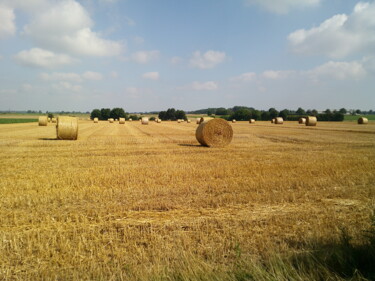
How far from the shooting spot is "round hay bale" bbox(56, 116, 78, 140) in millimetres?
18516

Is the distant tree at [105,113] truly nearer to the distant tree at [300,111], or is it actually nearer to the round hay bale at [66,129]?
the distant tree at [300,111]

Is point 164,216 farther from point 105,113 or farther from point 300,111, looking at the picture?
point 300,111

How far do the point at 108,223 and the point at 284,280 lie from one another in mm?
3007

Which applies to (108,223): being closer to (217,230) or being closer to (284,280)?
(217,230)

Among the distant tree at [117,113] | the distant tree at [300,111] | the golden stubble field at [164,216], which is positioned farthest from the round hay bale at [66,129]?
the distant tree at [300,111]

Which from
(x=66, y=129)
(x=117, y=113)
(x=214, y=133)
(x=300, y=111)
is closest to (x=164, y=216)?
(x=214, y=133)

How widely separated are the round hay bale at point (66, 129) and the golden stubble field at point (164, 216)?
9524mm

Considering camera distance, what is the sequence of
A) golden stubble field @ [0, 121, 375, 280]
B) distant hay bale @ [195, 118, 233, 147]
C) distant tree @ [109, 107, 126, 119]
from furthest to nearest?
distant tree @ [109, 107, 126, 119] → distant hay bale @ [195, 118, 233, 147] → golden stubble field @ [0, 121, 375, 280]

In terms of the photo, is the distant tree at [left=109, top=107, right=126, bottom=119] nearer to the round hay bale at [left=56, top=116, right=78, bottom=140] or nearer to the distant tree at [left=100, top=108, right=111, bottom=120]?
the distant tree at [left=100, top=108, right=111, bottom=120]

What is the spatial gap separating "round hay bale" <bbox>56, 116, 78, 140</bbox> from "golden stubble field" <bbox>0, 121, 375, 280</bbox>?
952 cm

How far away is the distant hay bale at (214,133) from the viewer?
1609cm

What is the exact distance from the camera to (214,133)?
1631cm

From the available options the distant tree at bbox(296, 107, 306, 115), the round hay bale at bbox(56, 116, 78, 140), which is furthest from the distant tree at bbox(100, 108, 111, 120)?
the round hay bale at bbox(56, 116, 78, 140)

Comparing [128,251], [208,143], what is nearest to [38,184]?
[128,251]
